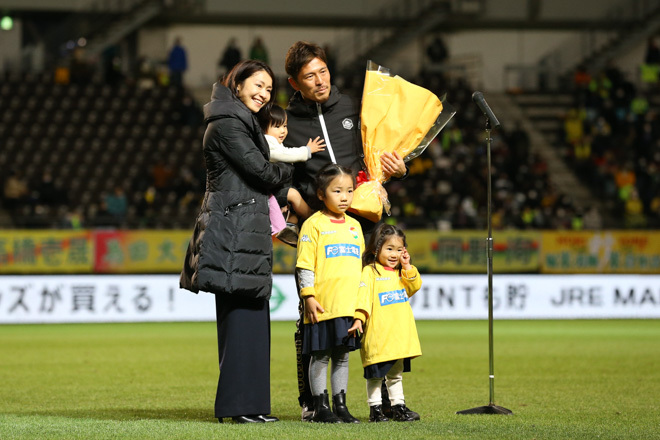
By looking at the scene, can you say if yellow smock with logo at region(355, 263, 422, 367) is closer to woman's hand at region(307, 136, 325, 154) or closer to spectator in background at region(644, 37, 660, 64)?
woman's hand at region(307, 136, 325, 154)

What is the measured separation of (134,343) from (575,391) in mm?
6851

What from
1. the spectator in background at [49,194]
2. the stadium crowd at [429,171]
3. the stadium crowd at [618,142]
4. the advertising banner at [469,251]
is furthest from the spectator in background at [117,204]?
the stadium crowd at [618,142]

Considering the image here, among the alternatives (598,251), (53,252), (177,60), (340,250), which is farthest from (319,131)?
(177,60)

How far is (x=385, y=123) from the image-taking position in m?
6.55

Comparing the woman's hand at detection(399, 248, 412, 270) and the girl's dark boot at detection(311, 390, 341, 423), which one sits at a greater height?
the woman's hand at detection(399, 248, 412, 270)

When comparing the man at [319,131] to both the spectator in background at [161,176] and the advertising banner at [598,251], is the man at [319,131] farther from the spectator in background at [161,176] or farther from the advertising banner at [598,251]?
the spectator in background at [161,176]

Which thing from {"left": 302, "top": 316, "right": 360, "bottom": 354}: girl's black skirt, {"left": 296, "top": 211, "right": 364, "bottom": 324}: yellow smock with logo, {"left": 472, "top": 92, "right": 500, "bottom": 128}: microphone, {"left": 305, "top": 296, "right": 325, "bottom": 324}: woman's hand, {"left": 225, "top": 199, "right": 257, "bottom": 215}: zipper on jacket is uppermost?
{"left": 472, "top": 92, "right": 500, "bottom": 128}: microphone

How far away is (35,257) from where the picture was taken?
21016mm

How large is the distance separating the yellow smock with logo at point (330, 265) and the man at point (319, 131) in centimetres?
33

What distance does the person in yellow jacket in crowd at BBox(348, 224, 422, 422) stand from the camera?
626 cm

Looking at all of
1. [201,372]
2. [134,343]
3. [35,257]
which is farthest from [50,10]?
[201,372]

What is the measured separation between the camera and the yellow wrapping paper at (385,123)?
6.37m

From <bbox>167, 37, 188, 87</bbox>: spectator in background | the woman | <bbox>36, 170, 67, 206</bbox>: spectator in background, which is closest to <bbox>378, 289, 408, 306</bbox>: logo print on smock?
the woman

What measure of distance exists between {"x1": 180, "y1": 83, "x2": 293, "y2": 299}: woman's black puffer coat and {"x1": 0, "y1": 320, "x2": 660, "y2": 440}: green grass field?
0.86 metres
